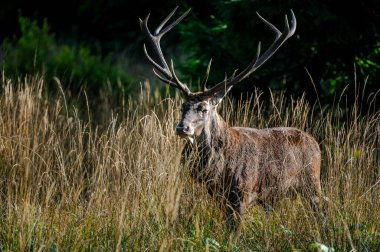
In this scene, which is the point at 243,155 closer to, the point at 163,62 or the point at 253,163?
the point at 253,163

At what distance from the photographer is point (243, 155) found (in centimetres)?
586

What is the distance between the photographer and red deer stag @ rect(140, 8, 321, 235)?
18.5ft

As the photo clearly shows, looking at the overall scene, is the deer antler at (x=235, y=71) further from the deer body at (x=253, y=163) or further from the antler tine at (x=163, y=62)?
the deer body at (x=253, y=163)

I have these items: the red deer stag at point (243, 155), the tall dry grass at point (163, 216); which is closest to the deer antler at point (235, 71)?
the red deer stag at point (243, 155)

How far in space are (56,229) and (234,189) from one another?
1591 mm

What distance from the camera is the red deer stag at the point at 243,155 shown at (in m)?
5.62

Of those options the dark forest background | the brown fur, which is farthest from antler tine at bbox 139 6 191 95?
the dark forest background

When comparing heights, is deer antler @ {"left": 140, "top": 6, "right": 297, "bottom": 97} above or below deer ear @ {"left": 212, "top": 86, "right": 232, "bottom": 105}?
above

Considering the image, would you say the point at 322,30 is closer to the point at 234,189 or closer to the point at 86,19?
the point at 234,189

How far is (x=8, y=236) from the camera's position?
180 inches

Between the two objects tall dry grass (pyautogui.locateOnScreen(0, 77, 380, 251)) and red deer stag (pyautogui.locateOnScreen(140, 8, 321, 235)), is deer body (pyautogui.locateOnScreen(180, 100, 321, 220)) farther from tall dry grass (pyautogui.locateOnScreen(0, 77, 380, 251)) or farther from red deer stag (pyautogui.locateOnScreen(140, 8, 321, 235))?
tall dry grass (pyautogui.locateOnScreen(0, 77, 380, 251))

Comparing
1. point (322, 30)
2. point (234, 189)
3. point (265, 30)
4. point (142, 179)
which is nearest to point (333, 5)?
point (322, 30)

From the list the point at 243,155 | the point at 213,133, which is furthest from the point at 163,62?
the point at 243,155

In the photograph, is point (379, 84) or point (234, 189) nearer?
point (234, 189)
